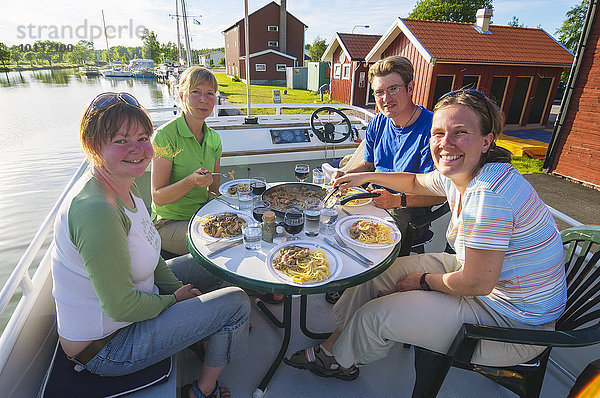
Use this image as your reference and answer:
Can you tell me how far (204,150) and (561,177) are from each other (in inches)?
314

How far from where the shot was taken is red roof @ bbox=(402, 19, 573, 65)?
1043 cm

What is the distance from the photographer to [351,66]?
15.6 meters

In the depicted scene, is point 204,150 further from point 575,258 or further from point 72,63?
point 72,63

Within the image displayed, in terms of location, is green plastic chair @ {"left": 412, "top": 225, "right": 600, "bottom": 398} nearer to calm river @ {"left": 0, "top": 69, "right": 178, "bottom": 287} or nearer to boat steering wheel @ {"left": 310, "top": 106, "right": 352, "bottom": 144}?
calm river @ {"left": 0, "top": 69, "right": 178, "bottom": 287}

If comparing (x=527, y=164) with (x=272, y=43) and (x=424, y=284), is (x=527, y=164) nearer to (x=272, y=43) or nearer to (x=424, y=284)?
(x=424, y=284)

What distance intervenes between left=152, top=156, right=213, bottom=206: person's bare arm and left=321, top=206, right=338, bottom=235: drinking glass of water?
0.79 m

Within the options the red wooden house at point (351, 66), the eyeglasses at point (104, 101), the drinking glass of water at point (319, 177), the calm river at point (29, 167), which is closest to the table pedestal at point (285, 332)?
the drinking glass of water at point (319, 177)

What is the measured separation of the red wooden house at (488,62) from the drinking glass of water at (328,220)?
10.3 m

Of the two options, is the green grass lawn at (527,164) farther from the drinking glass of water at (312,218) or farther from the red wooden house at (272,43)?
the red wooden house at (272,43)

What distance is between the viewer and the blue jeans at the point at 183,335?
4.09 feet

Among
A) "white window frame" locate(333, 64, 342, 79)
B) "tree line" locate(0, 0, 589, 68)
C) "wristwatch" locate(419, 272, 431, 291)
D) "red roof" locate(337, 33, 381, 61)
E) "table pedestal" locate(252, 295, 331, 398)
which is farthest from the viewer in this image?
"tree line" locate(0, 0, 589, 68)

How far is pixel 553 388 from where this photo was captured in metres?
1.78

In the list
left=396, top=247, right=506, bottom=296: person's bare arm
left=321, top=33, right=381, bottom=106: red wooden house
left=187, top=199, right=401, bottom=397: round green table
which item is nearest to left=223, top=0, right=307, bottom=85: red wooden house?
left=321, top=33, right=381, bottom=106: red wooden house

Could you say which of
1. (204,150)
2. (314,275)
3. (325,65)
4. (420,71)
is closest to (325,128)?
(204,150)
